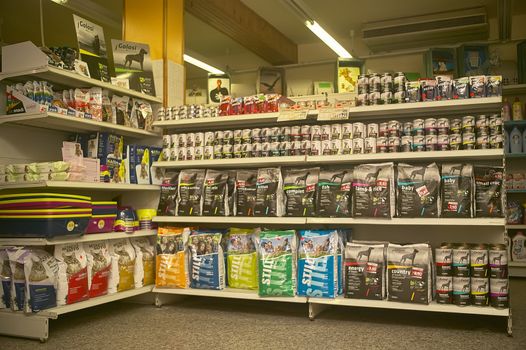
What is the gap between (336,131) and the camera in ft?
12.5

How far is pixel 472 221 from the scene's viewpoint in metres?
3.31

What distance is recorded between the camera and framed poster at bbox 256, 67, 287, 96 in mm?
7484

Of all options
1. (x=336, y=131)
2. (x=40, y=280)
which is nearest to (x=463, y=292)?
(x=336, y=131)

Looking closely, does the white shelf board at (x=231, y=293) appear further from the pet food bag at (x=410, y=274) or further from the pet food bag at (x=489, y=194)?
the pet food bag at (x=489, y=194)

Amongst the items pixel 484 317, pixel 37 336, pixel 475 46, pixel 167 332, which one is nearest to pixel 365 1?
pixel 475 46

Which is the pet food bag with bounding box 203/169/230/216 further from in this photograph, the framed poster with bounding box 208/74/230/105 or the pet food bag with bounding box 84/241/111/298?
→ the framed poster with bounding box 208/74/230/105

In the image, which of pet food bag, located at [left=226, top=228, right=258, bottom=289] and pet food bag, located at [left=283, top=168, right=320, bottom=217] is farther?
pet food bag, located at [left=226, top=228, right=258, bottom=289]

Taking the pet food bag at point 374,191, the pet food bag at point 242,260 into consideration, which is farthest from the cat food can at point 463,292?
the pet food bag at point 242,260

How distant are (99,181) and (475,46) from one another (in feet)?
16.8

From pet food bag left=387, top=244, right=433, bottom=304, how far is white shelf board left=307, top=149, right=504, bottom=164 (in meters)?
0.62

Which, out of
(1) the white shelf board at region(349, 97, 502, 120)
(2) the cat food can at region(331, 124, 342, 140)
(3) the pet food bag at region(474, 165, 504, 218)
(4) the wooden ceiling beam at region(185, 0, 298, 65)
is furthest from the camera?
(4) the wooden ceiling beam at region(185, 0, 298, 65)

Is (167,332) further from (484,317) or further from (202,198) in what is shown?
(484,317)

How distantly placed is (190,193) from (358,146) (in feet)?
4.68

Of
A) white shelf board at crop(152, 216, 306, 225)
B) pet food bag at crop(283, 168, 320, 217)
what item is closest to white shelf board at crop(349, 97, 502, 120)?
pet food bag at crop(283, 168, 320, 217)
